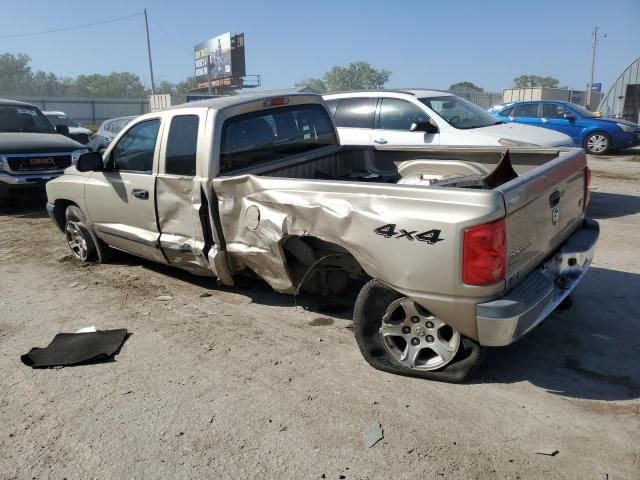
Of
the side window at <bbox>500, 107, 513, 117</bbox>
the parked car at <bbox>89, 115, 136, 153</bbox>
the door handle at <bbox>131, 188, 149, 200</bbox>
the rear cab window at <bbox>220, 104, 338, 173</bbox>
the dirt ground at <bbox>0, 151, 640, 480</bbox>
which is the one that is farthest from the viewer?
the side window at <bbox>500, 107, 513, 117</bbox>

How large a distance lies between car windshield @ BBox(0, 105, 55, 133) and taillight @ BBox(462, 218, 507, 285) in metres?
10.0

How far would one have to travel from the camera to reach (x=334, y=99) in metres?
9.35

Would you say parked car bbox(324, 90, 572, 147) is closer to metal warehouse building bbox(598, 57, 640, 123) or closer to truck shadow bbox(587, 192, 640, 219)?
truck shadow bbox(587, 192, 640, 219)

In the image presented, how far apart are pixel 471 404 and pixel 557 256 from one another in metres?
1.19

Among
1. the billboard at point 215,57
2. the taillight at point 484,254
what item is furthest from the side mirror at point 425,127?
the billboard at point 215,57

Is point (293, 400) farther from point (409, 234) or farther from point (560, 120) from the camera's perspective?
point (560, 120)

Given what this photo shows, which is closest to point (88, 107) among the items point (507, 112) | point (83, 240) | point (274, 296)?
point (507, 112)

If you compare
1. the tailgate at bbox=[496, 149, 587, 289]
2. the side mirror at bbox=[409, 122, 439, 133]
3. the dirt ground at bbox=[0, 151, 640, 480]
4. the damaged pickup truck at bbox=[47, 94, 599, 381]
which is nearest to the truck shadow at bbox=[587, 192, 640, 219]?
the side mirror at bbox=[409, 122, 439, 133]

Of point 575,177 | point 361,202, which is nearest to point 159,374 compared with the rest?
point 361,202

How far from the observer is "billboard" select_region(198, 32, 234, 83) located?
235ft

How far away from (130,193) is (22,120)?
6794 millimetres

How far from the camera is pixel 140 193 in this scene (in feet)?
17.1

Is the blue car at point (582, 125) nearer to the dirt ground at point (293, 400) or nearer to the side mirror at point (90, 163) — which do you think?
the dirt ground at point (293, 400)

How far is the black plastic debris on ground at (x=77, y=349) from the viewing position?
4.08 meters
